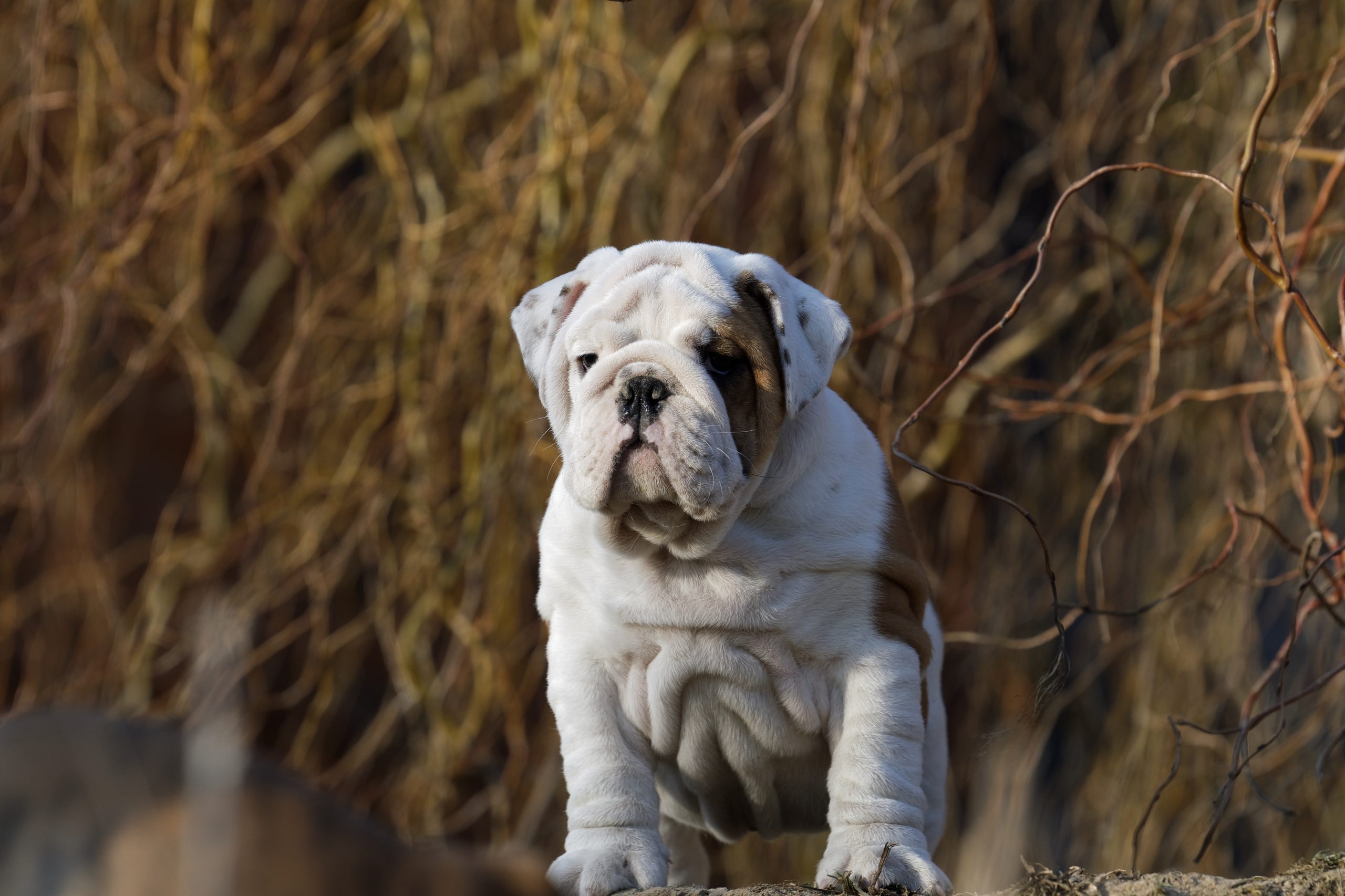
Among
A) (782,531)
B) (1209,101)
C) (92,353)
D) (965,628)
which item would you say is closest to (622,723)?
(782,531)

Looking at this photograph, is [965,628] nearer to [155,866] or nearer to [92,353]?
[92,353]

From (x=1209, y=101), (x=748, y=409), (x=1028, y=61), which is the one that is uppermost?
(x=1028, y=61)

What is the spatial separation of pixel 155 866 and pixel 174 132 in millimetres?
2363

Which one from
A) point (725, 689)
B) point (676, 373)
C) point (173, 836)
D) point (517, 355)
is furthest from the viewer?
point (517, 355)

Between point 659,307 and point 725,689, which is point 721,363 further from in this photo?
point 725,689

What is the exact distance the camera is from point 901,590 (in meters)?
2.00

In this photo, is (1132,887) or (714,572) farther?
(714,572)

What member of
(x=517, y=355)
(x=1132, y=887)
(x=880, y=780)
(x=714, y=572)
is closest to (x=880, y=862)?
(x=880, y=780)

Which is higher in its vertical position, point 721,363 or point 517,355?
point 517,355

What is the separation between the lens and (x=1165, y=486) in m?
4.45

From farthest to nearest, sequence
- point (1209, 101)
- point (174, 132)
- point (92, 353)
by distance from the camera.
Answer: point (1209, 101) < point (92, 353) < point (174, 132)

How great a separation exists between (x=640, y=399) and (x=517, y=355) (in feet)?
5.45

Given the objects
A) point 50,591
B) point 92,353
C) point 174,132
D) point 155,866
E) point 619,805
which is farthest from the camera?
point 50,591

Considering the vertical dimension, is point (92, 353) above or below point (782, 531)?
above
